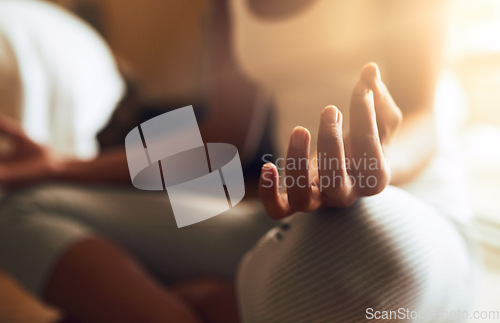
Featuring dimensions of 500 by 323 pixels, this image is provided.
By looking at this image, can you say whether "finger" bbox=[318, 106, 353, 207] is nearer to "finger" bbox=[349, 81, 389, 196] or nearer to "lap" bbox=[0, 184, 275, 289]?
"finger" bbox=[349, 81, 389, 196]

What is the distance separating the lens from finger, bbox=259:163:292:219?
0.20 m

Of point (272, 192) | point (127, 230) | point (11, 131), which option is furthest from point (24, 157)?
point (272, 192)

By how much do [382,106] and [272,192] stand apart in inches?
2.6

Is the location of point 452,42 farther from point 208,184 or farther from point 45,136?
point 45,136

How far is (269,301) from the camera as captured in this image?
24 cm

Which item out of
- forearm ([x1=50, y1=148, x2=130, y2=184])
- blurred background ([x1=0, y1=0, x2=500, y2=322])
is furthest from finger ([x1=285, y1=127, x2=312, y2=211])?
forearm ([x1=50, y1=148, x2=130, y2=184])

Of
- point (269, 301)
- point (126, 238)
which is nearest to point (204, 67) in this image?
point (126, 238)

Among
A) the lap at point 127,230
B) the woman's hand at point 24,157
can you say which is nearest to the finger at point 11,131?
the woman's hand at point 24,157

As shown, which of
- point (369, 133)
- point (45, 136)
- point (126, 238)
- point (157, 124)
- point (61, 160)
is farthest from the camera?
point (45, 136)

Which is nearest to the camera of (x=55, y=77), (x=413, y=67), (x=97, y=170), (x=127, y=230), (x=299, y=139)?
(x=299, y=139)

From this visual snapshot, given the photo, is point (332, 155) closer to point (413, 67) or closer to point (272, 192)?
point (272, 192)

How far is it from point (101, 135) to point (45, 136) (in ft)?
0.41

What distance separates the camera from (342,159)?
0.62 feet

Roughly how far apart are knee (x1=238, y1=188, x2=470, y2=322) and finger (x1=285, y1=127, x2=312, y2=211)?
0.03 meters
